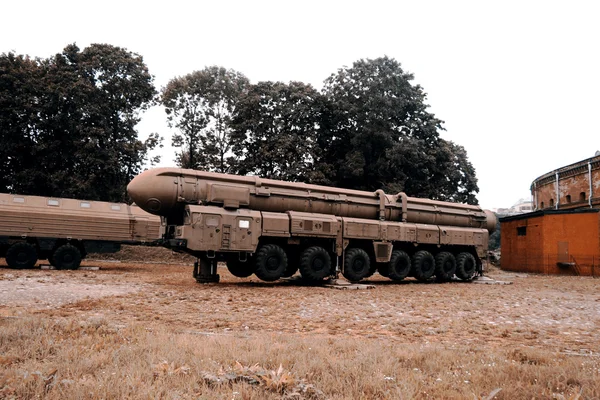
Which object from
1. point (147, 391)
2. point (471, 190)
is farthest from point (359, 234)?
point (471, 190)

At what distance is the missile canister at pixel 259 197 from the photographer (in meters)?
14.3

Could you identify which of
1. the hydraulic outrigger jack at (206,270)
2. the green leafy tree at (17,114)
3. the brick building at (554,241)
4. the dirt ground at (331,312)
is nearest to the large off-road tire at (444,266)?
the dirt ground at (331,312)

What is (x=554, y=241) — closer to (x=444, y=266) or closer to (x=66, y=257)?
(x=444, y=266)

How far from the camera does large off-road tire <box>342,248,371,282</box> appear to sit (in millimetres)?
16747

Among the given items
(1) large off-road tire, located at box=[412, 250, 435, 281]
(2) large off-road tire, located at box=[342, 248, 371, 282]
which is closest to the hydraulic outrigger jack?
(2) large off-road tire, located at box=[342, 248, 371, 282]

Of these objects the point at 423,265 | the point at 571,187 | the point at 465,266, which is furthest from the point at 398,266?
the point at 571,187

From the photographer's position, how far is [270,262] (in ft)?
49.6

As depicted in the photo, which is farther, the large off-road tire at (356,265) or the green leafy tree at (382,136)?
the green leafy tree at (382,136)

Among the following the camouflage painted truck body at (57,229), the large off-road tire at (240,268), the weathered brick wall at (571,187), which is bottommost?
the large off-road tire at (240,268)

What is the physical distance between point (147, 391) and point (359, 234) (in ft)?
45.1

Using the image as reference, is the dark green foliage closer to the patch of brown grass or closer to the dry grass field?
the dry grass field

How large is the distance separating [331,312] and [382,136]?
2438cm

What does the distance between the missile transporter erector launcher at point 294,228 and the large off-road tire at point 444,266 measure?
43mm

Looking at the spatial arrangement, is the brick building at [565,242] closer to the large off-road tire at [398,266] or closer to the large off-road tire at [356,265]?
the large off-road tire at [398,266]
